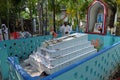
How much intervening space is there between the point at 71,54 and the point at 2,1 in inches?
292

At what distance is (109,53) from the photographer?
4.40 metres

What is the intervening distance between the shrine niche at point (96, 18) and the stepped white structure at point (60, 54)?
5.86 m

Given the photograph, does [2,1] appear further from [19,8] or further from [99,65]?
[99,65]

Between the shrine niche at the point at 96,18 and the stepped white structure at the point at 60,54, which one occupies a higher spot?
the shrine niche at the point at 96,18

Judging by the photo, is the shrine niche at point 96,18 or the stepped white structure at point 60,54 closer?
the stepped white structure at point 60,54

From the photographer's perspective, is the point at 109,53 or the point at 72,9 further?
the point at 72,9

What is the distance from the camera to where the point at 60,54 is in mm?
4707

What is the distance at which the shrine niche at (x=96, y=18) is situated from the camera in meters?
11.1

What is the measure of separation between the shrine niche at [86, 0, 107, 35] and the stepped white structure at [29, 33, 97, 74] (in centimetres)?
586

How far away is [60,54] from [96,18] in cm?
794

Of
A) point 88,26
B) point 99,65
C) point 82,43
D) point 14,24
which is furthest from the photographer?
point 14,24

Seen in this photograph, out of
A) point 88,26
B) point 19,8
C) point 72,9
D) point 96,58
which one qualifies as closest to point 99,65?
point 96,58

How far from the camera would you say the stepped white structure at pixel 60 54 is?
14.7 feet

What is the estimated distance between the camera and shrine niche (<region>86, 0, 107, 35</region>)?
36.4ft
